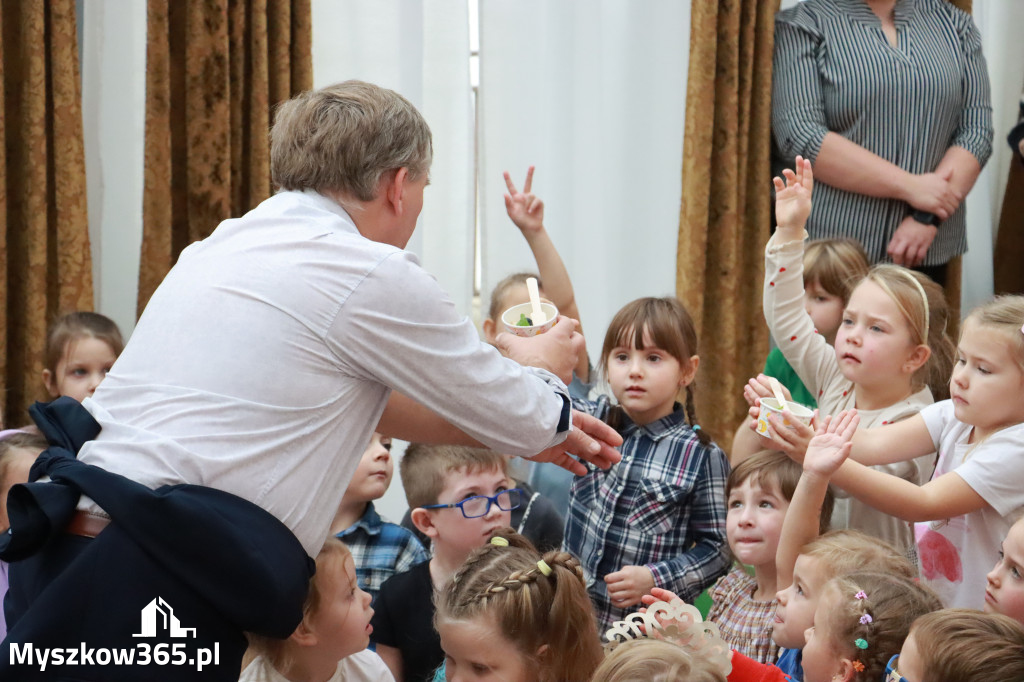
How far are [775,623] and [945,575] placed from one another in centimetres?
42

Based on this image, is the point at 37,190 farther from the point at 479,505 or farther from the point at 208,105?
the point at 479,505

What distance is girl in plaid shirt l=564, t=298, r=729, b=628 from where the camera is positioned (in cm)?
257

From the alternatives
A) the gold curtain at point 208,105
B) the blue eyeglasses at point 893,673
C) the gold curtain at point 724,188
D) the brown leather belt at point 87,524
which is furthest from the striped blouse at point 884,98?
the brown leather belt at point 87,524

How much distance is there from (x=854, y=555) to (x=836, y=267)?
128 cm

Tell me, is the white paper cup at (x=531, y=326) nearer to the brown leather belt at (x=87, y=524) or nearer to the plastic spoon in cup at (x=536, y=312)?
the plastic spoon in cup at (x=536, y=312)

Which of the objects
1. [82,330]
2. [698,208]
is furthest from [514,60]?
[82,330]

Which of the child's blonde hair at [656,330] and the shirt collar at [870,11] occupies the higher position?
the shirt collar at [870,11]

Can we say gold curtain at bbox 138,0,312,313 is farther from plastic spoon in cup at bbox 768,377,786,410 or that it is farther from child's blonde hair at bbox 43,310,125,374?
plastic spoon in cup at bbox 768,377,786,410

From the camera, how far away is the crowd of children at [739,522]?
1914 mm

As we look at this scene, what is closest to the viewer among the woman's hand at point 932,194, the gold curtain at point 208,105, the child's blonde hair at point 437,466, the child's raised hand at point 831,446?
the child's raised hand at point 831,446

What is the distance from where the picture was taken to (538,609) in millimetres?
1992

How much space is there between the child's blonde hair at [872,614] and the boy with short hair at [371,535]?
1.02 m

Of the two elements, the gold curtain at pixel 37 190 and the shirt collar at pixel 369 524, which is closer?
the shirt collar at pixel 369 524

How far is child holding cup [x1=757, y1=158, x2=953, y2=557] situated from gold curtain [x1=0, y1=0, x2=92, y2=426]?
2176 millimetres
